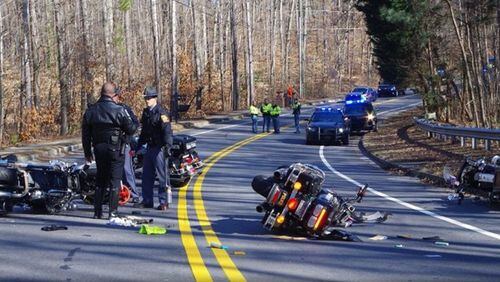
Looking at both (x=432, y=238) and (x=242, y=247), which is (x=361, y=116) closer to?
(x=432, y=238)

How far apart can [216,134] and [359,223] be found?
27.2m

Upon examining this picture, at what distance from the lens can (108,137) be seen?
37.3 ft

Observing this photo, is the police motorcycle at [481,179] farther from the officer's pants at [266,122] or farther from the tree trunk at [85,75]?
the tree trunk at [85,75]

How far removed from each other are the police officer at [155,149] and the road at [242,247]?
39 centimetres

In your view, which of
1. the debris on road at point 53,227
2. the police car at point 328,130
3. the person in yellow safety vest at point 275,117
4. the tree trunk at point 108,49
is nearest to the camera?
the debris on road at point 53,227

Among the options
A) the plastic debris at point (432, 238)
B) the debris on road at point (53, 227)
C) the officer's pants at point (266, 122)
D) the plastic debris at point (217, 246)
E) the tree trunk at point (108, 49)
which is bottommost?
the officer's pants at point (266, 122)

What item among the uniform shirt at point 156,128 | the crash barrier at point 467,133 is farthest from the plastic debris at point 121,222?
the crash barrier at point 467,133

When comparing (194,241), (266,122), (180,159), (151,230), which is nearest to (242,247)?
(194,241)

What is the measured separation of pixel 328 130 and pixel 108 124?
2292 centimetres

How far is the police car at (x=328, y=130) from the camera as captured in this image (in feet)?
110

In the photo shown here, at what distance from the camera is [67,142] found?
30.6 m

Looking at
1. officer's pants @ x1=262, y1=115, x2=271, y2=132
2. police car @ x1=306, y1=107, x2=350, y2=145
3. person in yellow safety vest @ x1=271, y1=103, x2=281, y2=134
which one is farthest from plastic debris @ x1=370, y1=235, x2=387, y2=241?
officer's pants @ x1=262, y1=115, x2=271, y2=132

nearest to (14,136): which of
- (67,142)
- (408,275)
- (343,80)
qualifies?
(67,142)

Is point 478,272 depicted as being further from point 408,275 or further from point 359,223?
point 359,223
